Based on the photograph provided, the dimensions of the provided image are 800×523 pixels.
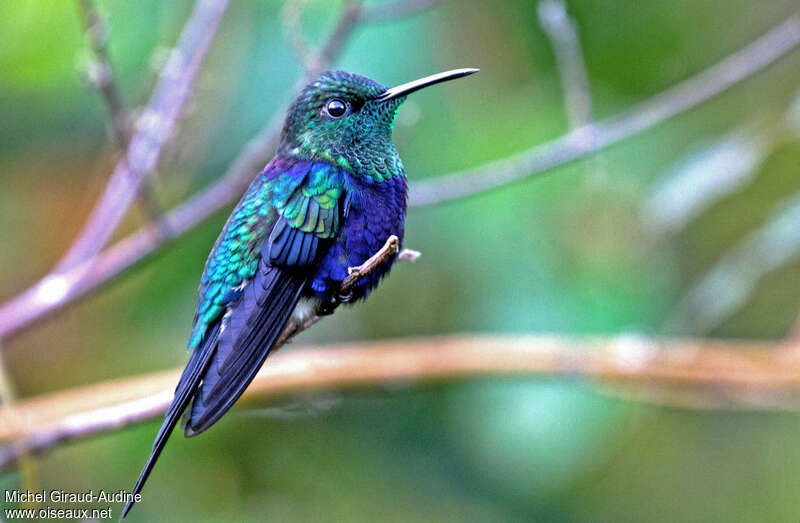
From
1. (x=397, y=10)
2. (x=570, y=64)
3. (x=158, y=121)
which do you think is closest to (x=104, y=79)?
(x=158, y=121)

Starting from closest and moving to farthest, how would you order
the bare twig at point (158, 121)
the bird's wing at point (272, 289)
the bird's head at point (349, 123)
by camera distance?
the bird's wing at point (272, 289) → the bird's head at point (349, 123) → the bare twig at point (158, 121)

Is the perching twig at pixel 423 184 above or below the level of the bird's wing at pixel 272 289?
above

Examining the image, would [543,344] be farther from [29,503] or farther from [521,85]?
[29,503]

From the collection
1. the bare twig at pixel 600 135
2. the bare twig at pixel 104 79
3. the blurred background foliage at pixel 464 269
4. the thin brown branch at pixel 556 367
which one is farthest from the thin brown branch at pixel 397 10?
the thin brown branch at pixel 556 367

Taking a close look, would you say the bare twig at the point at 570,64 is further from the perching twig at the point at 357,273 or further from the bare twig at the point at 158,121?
the perching twig at the point at 357,273

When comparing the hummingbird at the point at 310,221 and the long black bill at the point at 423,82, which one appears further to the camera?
the hummingbird at the point at 310,221

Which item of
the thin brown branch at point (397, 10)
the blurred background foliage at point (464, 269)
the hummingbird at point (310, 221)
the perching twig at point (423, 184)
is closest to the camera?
the hummingbird at point (310, 221)

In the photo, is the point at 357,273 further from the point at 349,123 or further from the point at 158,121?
the point at 158,121
